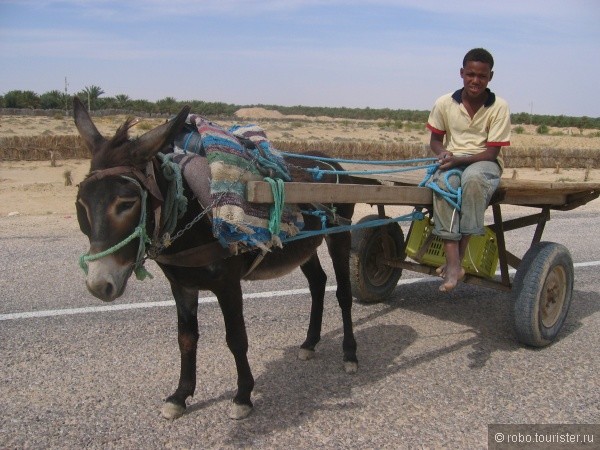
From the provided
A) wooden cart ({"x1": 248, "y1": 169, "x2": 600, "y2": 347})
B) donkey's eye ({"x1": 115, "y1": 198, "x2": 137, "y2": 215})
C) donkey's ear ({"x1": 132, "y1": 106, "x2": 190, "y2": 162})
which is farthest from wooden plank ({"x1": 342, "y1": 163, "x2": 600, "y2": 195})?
donkey's eye ({"x1": 115, "y1": 198, "x2": 137, "y2": 215})

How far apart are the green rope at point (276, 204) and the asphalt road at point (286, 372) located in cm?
127

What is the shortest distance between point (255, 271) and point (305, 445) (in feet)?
3.78

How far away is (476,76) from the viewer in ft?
14.5

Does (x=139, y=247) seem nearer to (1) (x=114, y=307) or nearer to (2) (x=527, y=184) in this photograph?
(1) (x=114, y=307)

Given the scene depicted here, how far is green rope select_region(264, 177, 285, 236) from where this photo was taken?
10.8 ft

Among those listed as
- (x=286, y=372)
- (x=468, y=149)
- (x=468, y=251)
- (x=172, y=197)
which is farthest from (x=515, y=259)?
(x=172, y=197)

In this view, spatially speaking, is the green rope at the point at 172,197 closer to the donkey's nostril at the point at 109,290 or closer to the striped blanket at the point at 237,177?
the striped blanket at the point at 237,177

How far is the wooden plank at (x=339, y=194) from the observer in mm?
3232

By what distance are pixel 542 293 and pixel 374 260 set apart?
5.61ft

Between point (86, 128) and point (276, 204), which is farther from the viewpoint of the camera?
point (276, 204)

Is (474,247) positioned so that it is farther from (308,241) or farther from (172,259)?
(172,259)

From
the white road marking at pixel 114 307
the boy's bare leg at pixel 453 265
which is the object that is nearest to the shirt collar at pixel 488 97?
the boy's bare leg at pixel 453 265

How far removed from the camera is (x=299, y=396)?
13.1ft

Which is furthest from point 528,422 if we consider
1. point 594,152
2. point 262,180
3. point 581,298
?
point 594,152
